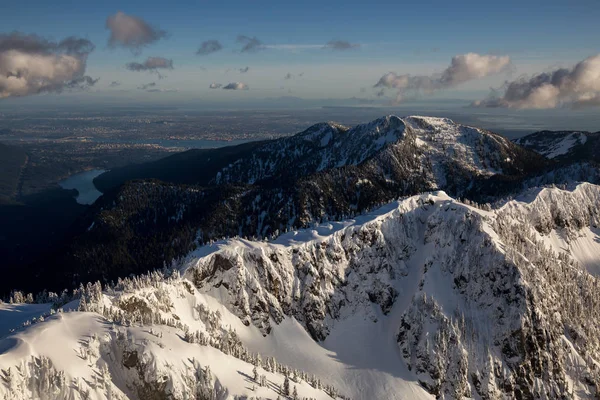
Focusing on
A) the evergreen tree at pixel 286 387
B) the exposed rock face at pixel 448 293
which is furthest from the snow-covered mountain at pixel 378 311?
the evergreen tree at pixel 286 387

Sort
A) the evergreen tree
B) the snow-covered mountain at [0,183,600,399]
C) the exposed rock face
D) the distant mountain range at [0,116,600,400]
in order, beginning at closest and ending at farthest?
1. the evergreen tree
2. the distant mountain range at [0,116,600,400]
3. the snow-covered mountain at [0,183,600,399]
4. the exposed rock face

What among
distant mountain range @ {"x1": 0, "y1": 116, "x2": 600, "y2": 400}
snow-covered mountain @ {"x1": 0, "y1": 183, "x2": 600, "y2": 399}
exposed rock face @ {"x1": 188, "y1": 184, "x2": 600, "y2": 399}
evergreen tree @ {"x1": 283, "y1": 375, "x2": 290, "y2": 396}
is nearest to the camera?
evergreen tree @ {"x1": 283, "y1": 375, "x2": 290, "y2": 396}

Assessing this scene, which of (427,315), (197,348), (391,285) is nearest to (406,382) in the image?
(427,315)

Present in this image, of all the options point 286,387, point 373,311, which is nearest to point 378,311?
point 373,311

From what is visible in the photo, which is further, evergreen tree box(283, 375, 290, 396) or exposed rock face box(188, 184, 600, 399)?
exposed rock face box(188, 184, 600, 399)

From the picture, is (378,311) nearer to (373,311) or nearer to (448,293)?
(373,311)

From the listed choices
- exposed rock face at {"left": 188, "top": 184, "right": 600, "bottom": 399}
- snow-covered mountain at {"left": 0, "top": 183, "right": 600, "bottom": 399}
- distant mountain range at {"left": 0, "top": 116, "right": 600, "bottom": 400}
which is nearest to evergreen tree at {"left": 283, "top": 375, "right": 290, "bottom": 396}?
distant mountain range at {"left": 0, "top": 116, "right": 600, "bottom": 400}

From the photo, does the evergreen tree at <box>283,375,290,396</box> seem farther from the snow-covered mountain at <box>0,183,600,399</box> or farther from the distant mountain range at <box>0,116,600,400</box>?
the snow-covered mountain at <box>0,183,600,399</box>

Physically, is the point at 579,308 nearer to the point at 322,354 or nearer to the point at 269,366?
the point at 322,354
